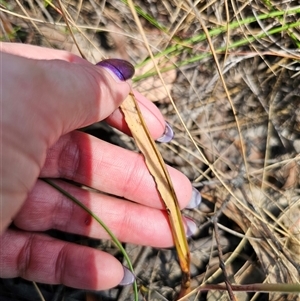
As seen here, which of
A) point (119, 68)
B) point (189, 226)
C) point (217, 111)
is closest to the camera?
point (119, 68)

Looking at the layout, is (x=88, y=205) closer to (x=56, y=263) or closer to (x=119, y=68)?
(x=56, y=263)

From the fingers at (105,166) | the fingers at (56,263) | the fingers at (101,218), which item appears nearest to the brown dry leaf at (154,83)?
the fingers at (105,166)

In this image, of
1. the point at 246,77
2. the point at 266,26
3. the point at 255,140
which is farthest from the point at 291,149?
the point at 266,26

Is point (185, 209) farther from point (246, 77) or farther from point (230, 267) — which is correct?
point (246, 77)

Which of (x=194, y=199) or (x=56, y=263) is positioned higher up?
(x=194, y=199)

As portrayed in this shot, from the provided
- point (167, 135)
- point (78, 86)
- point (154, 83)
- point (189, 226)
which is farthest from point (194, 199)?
point (78, 86)

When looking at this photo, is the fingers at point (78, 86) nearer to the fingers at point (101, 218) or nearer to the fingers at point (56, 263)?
the fingers at point (101, 218)

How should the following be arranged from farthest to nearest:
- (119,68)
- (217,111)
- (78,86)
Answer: (217,111) < (119,68) < (78,86)

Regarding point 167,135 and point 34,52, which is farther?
point 167,135
